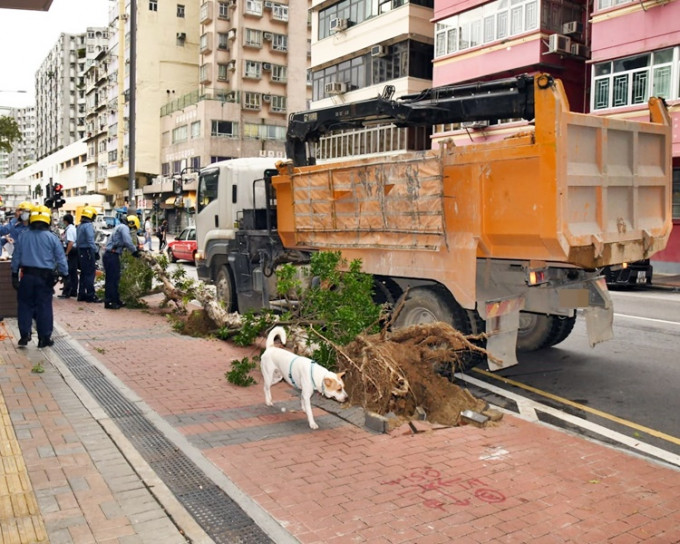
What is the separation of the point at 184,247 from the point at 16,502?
858 inches

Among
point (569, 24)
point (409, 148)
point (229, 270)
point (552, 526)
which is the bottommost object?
point (552, 526)

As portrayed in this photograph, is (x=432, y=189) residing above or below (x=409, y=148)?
below

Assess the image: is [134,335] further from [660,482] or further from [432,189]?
[660,482]

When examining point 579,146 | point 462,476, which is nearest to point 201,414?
point 462,476

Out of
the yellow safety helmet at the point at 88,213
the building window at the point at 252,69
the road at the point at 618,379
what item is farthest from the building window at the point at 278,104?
the road at the point at 618,379

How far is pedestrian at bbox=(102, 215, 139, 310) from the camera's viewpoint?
487 inches

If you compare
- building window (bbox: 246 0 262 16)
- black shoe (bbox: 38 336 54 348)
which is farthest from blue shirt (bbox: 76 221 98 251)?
building window (bbox: 246 0 262 16)

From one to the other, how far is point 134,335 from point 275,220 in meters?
2.78

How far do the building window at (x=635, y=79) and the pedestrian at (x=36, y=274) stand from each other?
18846 millimetres

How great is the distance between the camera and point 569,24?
75.5ft

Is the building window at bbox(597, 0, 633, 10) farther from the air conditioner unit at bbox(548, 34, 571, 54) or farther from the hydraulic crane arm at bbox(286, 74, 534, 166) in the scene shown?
the hydraulic crane arm at bbox(286, 74, 534, 166)

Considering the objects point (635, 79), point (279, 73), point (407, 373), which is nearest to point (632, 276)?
point (635, 79)

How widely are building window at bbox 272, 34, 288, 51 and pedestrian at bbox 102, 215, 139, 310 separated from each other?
44467mm

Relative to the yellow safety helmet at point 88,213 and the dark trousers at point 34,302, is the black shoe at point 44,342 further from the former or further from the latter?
the yellow safety helmet at point 88,213
